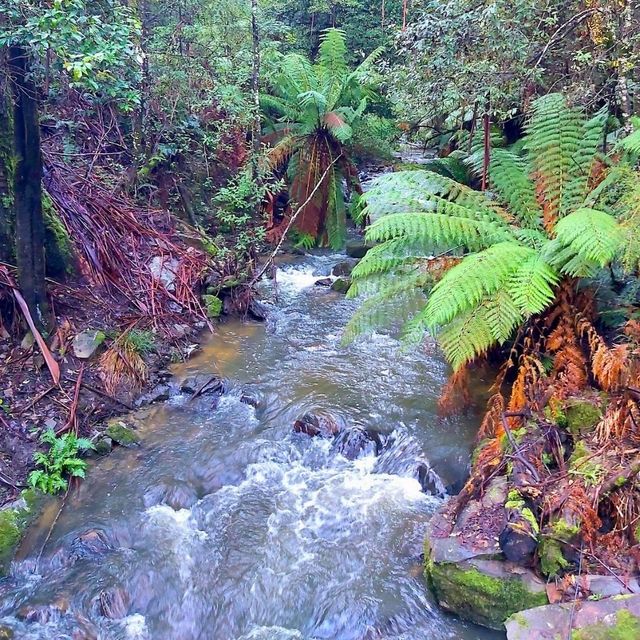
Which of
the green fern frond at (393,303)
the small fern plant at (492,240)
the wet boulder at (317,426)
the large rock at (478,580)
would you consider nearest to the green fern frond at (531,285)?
the small fern plant at (492,240)

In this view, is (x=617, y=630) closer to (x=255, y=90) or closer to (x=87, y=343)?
(x=87, y=343)

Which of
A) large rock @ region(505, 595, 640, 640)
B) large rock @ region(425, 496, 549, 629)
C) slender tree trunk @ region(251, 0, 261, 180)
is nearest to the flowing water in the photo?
large rock @ region(425, 496, 549, 629)

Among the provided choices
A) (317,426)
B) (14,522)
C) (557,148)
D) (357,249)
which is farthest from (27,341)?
(357,249)

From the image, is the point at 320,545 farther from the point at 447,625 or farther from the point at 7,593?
the point at 7,593

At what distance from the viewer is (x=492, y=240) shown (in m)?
4.40

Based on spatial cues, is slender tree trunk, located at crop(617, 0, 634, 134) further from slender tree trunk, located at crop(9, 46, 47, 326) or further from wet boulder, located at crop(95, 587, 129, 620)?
wet boulder, located at crop(95, 587, 129, 620)

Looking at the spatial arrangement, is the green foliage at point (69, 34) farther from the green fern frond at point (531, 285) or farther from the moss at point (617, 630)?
the moss at point (617, 630)

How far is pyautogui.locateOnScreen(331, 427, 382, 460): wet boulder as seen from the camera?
466cm

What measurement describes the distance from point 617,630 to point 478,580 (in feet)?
2.44

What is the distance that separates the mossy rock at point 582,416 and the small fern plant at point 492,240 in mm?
623

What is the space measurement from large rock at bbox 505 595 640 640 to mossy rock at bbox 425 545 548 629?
255 millimetres

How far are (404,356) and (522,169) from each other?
214 centimetres

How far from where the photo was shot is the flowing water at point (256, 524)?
334 centimetres

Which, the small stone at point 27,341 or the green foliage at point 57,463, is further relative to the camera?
the small stone at point 27,341
